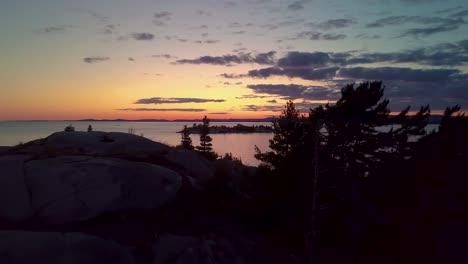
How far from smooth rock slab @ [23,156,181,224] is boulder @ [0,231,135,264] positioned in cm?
120

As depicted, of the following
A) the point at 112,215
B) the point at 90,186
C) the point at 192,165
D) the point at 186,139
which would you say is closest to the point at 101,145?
the point at 192,165

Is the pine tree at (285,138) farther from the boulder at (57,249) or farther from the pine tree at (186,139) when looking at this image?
the pine tree at (186,139)

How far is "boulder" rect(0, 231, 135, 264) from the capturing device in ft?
35.8

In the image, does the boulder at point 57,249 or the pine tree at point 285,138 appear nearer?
the boulder at point 57,249

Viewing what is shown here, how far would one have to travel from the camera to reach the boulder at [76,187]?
43.0ft

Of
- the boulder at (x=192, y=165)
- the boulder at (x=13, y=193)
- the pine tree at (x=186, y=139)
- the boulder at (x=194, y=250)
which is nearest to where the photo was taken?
the boulder at (x=194, y=250)

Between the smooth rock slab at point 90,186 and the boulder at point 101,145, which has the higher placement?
the boulder at point 101,145

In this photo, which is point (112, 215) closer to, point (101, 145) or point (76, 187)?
point (76, 187)

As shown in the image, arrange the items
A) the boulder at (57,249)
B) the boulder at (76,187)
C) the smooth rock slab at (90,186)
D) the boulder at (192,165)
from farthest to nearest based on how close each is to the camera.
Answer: the boulder at (192,165)
the smooth rock slab at (90,186)
the boulder at (76,187)
the boulder at (57,249)

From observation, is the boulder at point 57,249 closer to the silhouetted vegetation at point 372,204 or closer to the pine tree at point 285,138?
the silhouetted vegetation at point 372,204

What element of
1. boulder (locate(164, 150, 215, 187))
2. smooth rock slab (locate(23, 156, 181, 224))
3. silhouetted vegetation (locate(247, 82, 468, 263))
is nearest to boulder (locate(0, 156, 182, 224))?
smooth rock slab (locate(23, 156, 181, 224))

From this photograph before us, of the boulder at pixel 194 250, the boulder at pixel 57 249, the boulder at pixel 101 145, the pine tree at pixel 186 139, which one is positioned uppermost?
the boulder at pixel 101 145

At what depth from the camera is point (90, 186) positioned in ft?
46.7

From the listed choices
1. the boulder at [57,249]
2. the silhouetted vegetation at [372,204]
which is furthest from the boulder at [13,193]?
the silhouetted vegetation at [372,204]
